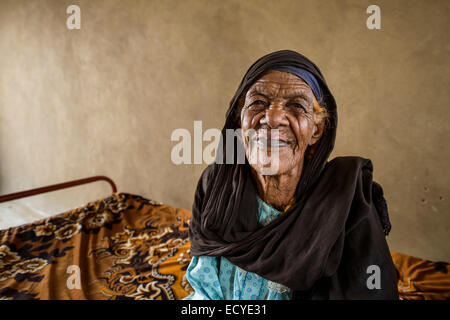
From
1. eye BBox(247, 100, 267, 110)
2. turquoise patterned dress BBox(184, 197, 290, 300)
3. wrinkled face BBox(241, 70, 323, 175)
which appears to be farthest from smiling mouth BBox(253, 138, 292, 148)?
turquoise patterned dress BBox(184, 197, 290, 300)

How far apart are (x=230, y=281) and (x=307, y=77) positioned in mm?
863

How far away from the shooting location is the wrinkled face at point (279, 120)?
0.98 metres

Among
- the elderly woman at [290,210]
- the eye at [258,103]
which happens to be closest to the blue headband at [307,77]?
the elderly woman at [290,210]

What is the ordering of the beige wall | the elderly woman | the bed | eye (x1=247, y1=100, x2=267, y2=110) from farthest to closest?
the beige wall
the bed
eye (x1=247, y1=100, x2=267, y2=110)
the elderly woman

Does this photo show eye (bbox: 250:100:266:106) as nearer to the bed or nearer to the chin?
the chin

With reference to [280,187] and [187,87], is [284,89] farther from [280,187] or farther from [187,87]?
[187,87]

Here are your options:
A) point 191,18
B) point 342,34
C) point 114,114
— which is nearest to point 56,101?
point 114,114

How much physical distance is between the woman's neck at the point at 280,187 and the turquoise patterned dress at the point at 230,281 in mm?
A: 28

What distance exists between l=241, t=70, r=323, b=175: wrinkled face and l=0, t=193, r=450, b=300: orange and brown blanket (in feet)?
4.01

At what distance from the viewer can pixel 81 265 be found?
2.08 m

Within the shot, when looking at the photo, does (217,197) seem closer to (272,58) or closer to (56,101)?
(272,58)

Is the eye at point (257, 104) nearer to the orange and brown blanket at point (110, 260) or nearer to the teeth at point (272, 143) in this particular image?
the teeth at point (272, 143)

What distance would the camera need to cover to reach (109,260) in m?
2.18

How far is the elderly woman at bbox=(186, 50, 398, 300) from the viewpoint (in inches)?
36.4
